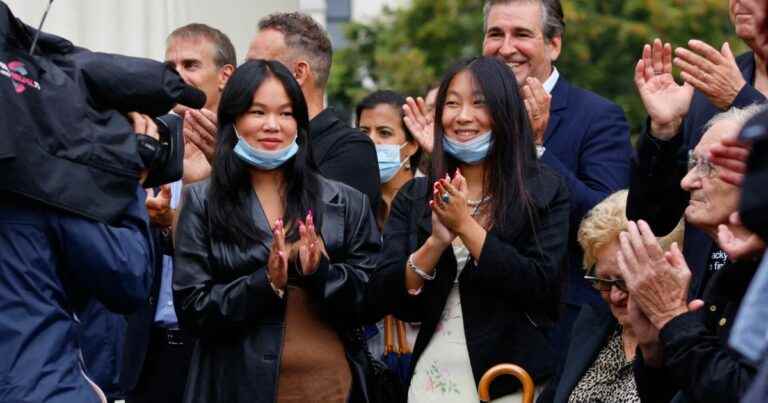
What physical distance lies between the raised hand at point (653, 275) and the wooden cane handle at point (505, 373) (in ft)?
3.14

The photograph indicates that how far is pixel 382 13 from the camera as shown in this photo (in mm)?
34375

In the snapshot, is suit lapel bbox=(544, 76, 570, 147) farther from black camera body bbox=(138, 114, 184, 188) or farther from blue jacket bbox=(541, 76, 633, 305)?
black camera body bbox=(138, 114, 184, 188)

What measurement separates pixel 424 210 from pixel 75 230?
171 cm

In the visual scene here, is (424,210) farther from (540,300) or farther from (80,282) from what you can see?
(80,282)

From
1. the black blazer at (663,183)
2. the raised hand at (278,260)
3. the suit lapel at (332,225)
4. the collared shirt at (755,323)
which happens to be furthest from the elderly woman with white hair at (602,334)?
the collared shirt at (755,323)

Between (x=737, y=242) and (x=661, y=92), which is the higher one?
(x=661, y=92)

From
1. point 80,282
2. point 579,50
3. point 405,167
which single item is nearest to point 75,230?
point 80,282

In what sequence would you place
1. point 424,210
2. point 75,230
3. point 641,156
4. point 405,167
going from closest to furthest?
point 75,230
point 641,156
point 424,210
point 405,167

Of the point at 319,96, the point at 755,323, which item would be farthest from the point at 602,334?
the point at 755,323

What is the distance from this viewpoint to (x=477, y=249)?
6.48 metres

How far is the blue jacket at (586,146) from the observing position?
735cm

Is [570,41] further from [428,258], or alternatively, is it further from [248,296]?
[248,296]

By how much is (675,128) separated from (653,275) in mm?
921

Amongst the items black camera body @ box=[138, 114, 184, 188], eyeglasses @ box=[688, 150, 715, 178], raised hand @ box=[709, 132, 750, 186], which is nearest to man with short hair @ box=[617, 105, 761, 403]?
eyeglasses @ box=[688, 150, 715, 178]
